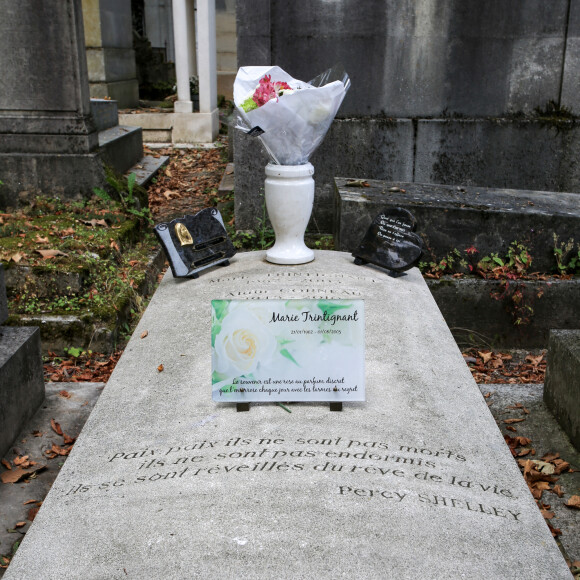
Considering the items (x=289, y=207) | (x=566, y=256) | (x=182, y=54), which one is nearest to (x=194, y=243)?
(x=289, y=207)

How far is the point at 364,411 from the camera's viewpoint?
259cm

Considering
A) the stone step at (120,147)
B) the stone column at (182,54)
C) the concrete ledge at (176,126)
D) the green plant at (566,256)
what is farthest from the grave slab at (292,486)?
the stone column at (182,54)

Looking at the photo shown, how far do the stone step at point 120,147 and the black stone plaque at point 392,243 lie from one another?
3.17m

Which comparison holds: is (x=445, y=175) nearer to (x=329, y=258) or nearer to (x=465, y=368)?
(x=329, y=258)

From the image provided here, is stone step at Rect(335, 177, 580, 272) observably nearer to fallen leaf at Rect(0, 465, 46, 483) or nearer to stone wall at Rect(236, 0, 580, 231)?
stone wall at Rect(236, 0, 580, 231)

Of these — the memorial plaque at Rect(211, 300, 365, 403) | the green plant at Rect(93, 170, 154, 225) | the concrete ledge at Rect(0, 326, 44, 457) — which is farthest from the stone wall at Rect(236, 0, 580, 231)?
the memorial plaque at Rect(211, 300, 365, 403)

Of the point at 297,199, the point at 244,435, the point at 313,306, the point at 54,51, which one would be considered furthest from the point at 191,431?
the point at 54,51

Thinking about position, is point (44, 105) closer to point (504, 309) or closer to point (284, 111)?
point (284, 111)

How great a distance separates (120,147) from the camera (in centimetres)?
705

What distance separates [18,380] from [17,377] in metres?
0.02

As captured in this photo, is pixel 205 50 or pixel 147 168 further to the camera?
pixel 205 50

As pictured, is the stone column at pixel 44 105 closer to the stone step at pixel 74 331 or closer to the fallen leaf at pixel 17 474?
the stone step at pixel 74 331

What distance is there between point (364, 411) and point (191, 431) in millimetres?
652

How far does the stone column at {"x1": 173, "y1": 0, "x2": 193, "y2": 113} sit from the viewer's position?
1074cm
